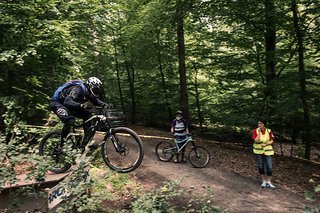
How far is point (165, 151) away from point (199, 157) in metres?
1.23

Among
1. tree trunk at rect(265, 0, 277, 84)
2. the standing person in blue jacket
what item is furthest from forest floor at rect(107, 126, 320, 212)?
tree trunk at rect(265, 0, 277, 84)

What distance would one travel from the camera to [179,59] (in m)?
15.6

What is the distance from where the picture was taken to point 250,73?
1449 cm

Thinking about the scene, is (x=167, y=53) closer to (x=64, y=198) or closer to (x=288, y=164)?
(x=288, y=164)

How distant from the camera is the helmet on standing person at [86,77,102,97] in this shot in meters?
5.64

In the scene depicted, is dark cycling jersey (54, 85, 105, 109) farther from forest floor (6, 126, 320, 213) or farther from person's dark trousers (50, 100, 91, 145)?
forest floor (6, 126, 320, 213)

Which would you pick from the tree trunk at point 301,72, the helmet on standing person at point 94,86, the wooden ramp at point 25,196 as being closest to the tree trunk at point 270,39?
the tree trunk at point 301,72

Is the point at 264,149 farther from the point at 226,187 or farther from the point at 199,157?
the point at 199,157

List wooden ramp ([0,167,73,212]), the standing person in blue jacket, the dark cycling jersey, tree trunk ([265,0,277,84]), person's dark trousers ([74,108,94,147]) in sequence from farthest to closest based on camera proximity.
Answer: tree trunk ([265,0,277,84]) → the standing person in blue jacket → person's dark trousers ([74,108,94,147]) → the dark cycling jersey → wooden ramp ([0,167,73,212])

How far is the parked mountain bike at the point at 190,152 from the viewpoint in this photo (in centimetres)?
1065

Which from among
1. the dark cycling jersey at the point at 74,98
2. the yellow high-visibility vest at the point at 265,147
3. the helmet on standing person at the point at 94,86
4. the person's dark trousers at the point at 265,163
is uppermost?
the helmet on standing person at the point at 94,86

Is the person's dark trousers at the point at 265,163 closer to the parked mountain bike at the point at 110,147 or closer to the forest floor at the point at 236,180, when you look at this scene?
the forest floor at the point at 236,180

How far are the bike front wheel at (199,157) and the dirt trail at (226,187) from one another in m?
0.22

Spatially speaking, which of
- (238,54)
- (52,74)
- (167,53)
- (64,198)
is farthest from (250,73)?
(64,198)
